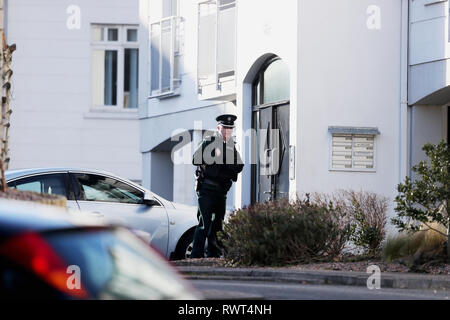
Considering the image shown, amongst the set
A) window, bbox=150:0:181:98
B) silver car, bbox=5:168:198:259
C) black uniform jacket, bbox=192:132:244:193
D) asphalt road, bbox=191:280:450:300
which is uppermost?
window, bbox=150:0:181:98

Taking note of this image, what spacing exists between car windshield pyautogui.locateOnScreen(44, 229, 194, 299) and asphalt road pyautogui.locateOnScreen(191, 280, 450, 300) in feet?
15.7

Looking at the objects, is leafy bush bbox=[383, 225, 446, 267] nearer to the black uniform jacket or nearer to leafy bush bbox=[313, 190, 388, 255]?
leafy bush bbox=[313, 190, 388, 255]

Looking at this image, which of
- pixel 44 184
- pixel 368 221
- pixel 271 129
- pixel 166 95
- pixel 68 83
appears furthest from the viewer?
pixel 68 83

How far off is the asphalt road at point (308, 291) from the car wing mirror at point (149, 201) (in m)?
3.27

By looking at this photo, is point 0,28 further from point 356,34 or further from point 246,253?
point 356,34

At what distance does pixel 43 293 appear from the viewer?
14.3 ft

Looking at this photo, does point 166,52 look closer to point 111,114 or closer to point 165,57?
point 165,57

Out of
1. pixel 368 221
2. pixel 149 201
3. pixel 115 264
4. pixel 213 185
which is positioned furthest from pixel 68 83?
pixel 115 264

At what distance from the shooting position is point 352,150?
18.7 metres

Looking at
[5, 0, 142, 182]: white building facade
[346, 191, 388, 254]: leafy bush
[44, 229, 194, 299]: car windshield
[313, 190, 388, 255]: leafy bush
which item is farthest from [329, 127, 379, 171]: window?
[5, 0, 142, 182]: white building facade

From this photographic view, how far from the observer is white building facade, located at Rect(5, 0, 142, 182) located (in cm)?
3291

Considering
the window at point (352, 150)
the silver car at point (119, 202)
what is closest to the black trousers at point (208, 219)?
the silver car at point (119, 202)

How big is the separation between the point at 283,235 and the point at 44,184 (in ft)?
10.7

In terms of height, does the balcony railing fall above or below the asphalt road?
above
